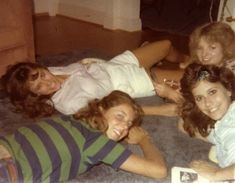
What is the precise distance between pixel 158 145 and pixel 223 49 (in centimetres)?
62

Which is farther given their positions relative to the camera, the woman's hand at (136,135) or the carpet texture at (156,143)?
the woman's hand at (136,135)

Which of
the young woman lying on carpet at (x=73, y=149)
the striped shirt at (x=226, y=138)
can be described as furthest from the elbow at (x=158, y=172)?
the striped shirt at (x=226, y=138)

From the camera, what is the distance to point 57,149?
1214mm

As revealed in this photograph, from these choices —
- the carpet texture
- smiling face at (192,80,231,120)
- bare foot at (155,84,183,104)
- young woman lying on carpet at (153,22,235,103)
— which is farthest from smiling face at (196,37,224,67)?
smiling face at (192,80,231,120)

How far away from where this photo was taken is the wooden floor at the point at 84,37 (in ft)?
10.4

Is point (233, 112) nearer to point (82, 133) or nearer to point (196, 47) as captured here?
point (82, 133)

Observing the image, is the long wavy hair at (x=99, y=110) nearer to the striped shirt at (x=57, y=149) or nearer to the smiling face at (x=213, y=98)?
the striped shirt at (x=57, y=149)

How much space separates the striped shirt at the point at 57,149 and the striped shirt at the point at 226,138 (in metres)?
0.35

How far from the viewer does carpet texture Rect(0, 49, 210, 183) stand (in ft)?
4.62

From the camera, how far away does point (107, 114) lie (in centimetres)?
137

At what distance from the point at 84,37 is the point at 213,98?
2227 mm

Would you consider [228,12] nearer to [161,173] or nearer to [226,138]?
[226,138]

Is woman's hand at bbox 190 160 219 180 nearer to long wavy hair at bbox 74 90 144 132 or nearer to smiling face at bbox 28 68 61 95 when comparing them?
long wavy hair at bbox 74 90 144 132

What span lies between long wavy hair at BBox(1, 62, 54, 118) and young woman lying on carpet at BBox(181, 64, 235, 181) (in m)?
0.64
